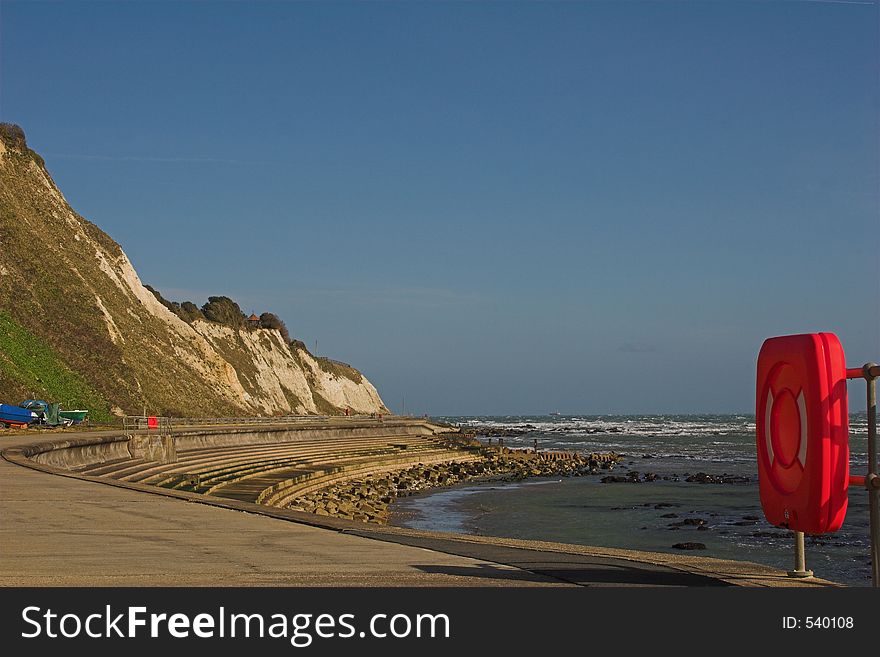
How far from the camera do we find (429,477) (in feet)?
163

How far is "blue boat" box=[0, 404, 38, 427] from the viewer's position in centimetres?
3744

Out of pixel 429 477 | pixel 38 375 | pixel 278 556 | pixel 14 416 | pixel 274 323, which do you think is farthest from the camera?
pixel 274 323

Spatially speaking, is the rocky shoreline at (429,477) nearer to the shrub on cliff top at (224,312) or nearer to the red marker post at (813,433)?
the red marker post at (813,433)

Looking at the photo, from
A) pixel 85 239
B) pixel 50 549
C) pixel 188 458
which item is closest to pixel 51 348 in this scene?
pixel 85 239

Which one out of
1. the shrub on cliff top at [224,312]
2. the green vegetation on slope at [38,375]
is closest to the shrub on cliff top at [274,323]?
the shrub on cliff top at [224,312]

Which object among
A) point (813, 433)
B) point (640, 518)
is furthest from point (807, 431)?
point (640, 518)

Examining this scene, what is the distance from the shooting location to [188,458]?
115 ft

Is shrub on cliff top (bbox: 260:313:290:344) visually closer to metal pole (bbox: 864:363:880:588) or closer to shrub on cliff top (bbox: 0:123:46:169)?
shrub on cliff top (bbox: 0:123:46:169)

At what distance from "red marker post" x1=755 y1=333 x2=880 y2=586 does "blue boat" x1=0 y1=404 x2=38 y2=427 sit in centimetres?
3663

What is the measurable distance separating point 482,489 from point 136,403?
26.1 m

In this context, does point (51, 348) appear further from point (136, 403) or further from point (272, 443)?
point (272, 443)

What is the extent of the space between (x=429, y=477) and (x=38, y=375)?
936 inches

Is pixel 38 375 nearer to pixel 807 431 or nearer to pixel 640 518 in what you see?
pixel 640 518

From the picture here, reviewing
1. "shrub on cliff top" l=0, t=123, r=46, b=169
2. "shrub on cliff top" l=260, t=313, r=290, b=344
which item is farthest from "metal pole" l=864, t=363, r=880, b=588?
"shrub on cliff top" l=260, t=313, r=290, b=344
